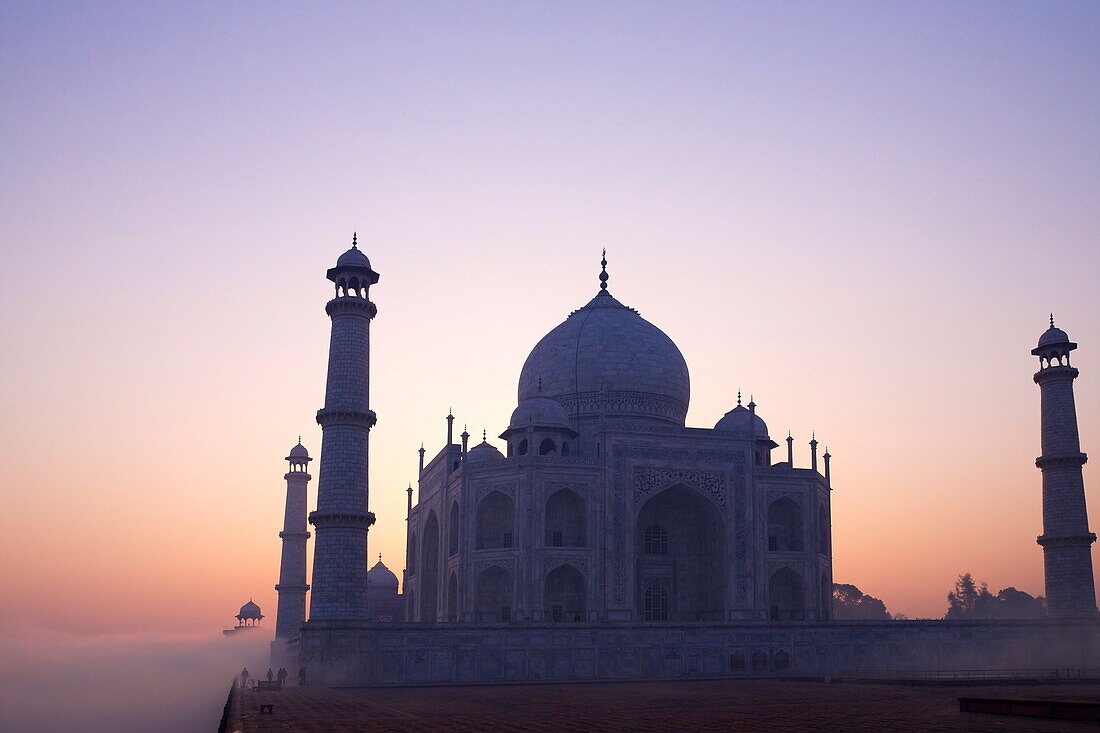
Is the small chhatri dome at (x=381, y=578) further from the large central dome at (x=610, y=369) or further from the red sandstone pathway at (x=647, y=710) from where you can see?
the red sandstone pathway at (x=647, y=710)

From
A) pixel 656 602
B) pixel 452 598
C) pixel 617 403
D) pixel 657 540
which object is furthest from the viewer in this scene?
pixel 617 403

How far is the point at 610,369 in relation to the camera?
48219mm

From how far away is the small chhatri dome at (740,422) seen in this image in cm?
4816

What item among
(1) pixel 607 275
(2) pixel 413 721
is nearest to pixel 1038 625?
(1) pixel 607 275

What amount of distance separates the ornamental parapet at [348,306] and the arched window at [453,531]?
34.6ft

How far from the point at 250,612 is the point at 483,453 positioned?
134 feet

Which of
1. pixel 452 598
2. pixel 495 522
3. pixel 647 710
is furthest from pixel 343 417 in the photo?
pixel 647 710

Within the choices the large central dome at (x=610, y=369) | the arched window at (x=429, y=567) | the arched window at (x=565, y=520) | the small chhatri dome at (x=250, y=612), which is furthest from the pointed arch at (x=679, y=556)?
the small chhatri dome at (x=250, y=612)

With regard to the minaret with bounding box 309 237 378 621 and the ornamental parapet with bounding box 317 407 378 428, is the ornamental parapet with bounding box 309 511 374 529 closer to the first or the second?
the minaret with bounding box 309 237 378 621

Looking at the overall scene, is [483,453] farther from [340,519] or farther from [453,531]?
[340,519]

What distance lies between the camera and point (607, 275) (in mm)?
54156

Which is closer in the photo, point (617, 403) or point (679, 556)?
point (679, 556)

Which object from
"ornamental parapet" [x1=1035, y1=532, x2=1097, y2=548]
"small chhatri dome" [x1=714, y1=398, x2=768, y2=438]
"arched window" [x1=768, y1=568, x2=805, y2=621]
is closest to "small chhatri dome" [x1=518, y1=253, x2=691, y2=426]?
"small chhatri dome" [x1=714, y1=398, x2=768, y2=438]

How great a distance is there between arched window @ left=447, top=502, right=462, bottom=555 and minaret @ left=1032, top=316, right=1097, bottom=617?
22925 mm
